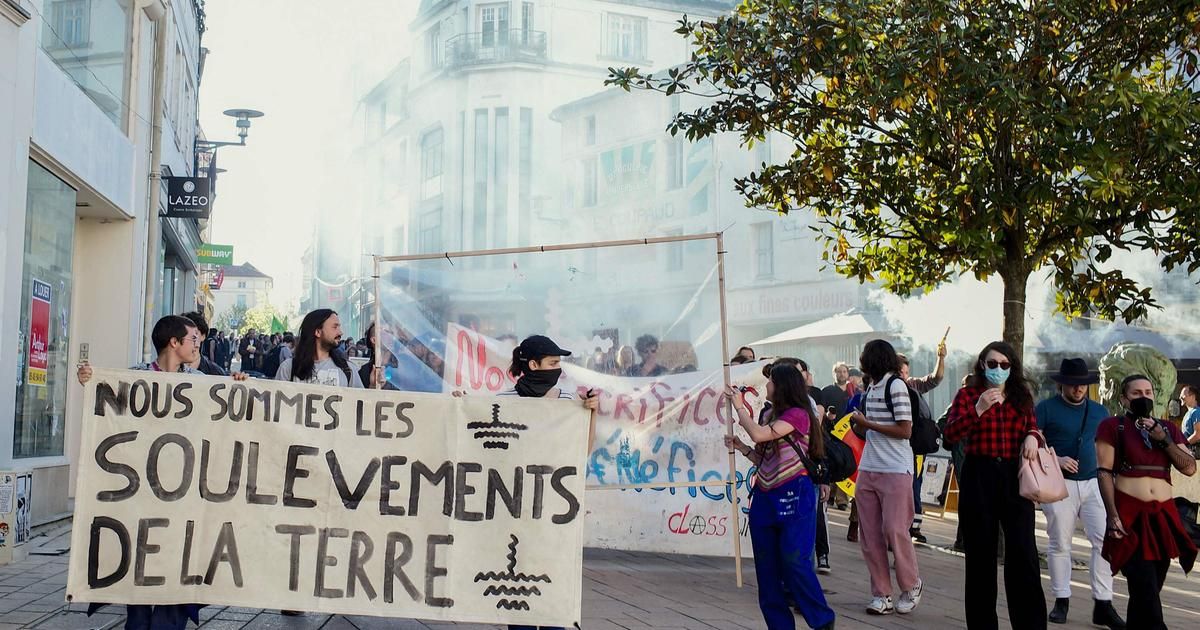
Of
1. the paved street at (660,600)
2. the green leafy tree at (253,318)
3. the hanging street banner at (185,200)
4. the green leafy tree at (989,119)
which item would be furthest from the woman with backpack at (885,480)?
the green leafy tree at (253,318)

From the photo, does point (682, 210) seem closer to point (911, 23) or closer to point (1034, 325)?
point (1034, 325)

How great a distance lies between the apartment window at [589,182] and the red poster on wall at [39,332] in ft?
107

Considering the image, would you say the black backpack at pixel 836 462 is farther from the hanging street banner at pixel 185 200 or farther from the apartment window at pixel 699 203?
the apartment window at pixel 699 203

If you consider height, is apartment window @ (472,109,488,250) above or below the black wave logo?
above

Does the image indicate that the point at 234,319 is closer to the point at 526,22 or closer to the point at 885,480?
the point at 526,22

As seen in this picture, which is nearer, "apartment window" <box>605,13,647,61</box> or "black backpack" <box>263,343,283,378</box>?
"black backpack" <box>263,343,283,378</box>

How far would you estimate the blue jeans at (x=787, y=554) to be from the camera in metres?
6.13

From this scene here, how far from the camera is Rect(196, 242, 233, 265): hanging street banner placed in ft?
78.8

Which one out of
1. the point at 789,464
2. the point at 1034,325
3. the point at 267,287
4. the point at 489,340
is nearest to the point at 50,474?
the point at 489,340

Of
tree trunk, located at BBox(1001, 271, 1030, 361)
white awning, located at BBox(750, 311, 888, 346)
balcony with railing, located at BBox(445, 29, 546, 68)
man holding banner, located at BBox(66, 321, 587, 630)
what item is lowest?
man holding banner, located at BBox(66, 321, 587, 630)

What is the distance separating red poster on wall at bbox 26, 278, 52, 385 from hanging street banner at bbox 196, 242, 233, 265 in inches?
512

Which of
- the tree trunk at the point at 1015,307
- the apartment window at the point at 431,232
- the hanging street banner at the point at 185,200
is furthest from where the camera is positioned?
the apartment window at the point at 431,232

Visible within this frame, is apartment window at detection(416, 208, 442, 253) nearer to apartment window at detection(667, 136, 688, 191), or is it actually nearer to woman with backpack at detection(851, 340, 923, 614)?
apartment window at detection(667, 136, 688, 191)

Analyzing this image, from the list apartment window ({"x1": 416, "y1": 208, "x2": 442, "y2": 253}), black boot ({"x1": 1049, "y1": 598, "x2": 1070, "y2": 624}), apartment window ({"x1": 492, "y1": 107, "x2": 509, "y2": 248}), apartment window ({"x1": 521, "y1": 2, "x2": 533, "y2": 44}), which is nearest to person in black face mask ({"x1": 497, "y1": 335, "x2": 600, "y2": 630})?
black boot ({"x1": 1049, "y1": 598, "x2": 1070, "y2": 624})
